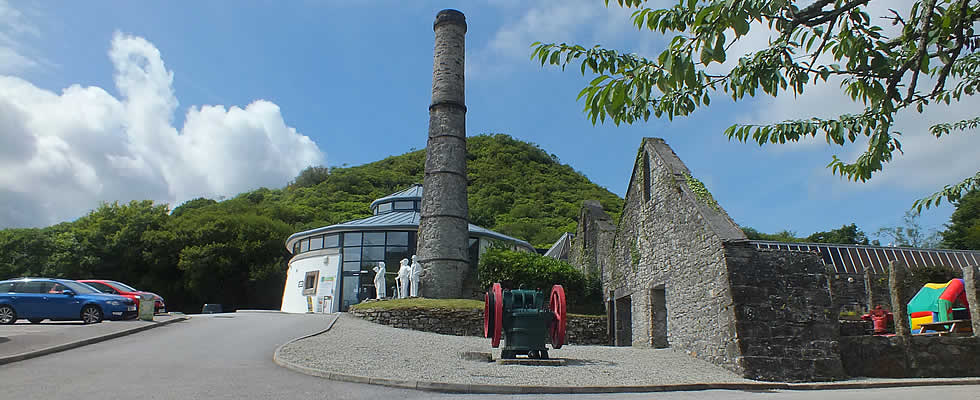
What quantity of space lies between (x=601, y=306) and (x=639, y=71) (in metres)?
18.4

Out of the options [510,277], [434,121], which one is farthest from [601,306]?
[434,121]

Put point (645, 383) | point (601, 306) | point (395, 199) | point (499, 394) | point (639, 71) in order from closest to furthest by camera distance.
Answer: point (639, 71) → point (499, 394) → point (645, 383) → point (601, 306) → point (395, 199)

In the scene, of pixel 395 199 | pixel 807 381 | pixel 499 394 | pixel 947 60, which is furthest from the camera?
pixel 395 199

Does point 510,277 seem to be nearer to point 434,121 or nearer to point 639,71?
point 434,121

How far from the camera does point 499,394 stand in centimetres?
811

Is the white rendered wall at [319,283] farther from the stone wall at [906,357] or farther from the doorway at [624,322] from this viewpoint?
the stone wall at [906,357]

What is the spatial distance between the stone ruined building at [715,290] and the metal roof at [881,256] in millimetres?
10000

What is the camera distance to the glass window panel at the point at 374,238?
2950 centimetres

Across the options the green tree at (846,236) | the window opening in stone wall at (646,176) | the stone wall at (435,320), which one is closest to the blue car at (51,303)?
the stone wall at (435,320)

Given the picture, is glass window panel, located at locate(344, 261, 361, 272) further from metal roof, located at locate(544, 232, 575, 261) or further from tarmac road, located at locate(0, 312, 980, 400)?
tarmac road, located at locate(0, 312, 980, 400)

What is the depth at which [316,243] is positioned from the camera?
31.6 m

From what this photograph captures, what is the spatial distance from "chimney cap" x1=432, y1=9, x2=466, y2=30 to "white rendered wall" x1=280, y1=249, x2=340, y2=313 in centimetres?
1219

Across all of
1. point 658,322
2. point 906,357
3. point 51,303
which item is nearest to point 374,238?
point 51,303

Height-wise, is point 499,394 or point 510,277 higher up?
point 510,277
